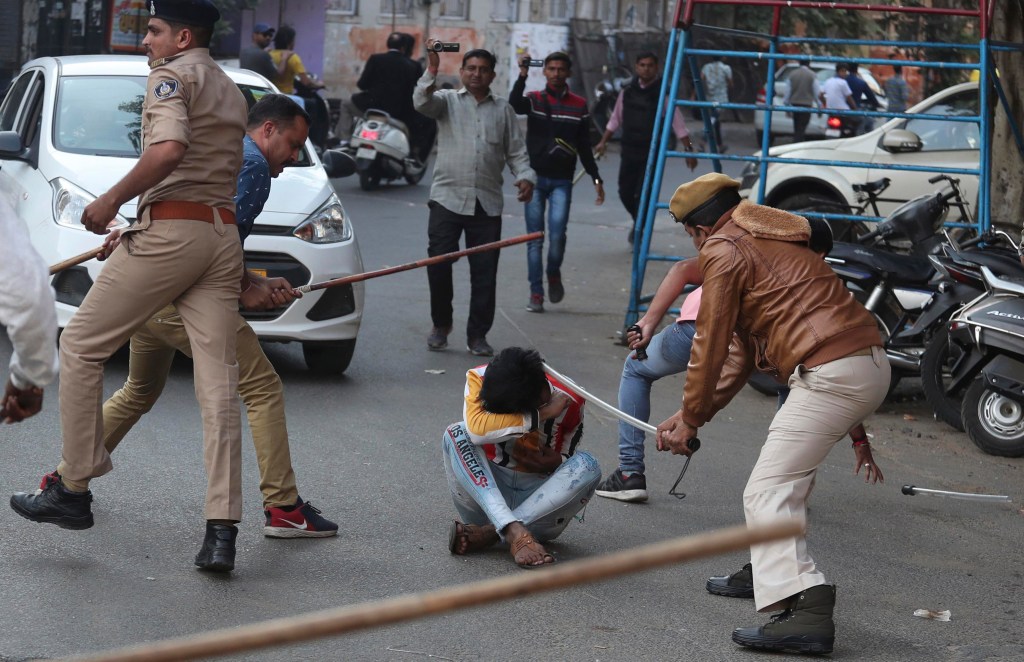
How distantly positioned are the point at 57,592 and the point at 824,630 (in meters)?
2.49

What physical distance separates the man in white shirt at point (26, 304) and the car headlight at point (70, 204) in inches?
177

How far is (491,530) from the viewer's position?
5246 millimetres

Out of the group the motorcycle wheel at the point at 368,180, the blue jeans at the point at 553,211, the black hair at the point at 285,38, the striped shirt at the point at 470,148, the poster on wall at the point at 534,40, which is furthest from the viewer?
the poster on wall at the point at 534,40

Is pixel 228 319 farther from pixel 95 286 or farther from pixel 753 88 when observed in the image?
pixel 753 88

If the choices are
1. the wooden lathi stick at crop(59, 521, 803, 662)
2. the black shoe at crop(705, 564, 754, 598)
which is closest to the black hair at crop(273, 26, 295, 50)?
the black shoe at crop(705, 564, 754, 598)

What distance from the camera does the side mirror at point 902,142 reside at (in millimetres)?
12438

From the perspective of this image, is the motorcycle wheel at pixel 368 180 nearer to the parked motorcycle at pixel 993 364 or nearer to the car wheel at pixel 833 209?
the car wheel at pixel 833 209

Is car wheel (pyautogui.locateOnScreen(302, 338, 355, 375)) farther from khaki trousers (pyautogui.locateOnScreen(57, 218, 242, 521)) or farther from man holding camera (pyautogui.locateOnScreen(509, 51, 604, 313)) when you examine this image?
khaki trousers (pyautogui.locateOnScreen(57, 218, 242, 521))

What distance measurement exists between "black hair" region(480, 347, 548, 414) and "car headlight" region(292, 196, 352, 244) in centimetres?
323

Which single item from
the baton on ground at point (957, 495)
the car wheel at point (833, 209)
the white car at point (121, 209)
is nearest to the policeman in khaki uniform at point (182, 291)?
the white car at point (121, 209)

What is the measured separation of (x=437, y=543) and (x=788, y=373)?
61.8 inches

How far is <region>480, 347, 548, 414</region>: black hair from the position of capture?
4969mm

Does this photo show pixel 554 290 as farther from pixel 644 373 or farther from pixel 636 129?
pixel 644 373

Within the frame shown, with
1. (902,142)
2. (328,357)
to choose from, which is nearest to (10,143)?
(328,357)
